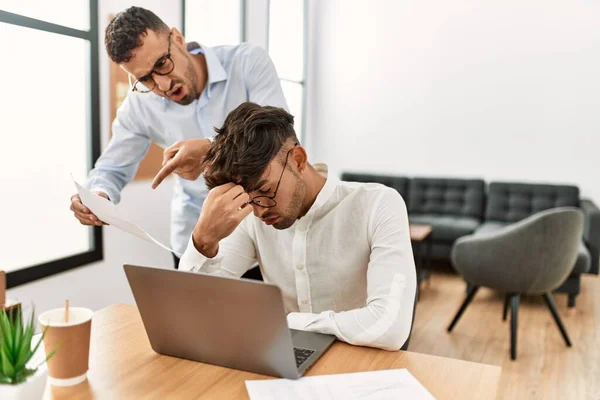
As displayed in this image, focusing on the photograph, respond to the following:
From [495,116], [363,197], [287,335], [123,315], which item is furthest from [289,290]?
[495,116]

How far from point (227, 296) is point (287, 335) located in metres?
0.13

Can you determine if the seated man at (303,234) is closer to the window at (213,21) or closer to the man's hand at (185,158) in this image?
the man's hand at (185,158)

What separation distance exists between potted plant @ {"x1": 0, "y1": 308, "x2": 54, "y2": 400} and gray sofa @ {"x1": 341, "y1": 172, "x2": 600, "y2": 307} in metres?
4.12

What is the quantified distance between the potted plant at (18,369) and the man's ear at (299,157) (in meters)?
0.71

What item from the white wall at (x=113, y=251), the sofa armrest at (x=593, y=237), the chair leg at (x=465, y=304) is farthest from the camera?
the sofa armrest at (x=593, y=237)

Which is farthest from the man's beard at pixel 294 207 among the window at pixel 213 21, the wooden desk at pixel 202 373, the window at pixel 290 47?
the window at pixel 290 47

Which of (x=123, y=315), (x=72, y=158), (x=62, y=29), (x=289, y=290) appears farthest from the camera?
(x=72, y=158)

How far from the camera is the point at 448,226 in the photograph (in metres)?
4.69

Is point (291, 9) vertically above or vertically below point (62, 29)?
above

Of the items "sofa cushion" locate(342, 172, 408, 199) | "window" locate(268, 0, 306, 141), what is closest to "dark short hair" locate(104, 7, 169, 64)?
"window" locate(268, 0, 306, 141)

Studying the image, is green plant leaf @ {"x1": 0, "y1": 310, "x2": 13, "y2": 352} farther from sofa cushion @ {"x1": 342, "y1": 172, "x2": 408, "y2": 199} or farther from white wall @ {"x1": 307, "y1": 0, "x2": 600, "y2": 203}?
white wall @ {"x1": 307, "y1": 0, "x2": 600, "y2": 203}

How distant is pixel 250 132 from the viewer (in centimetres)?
129

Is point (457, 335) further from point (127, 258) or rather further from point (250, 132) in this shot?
point (250, 132)

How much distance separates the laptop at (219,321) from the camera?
0.97 m
